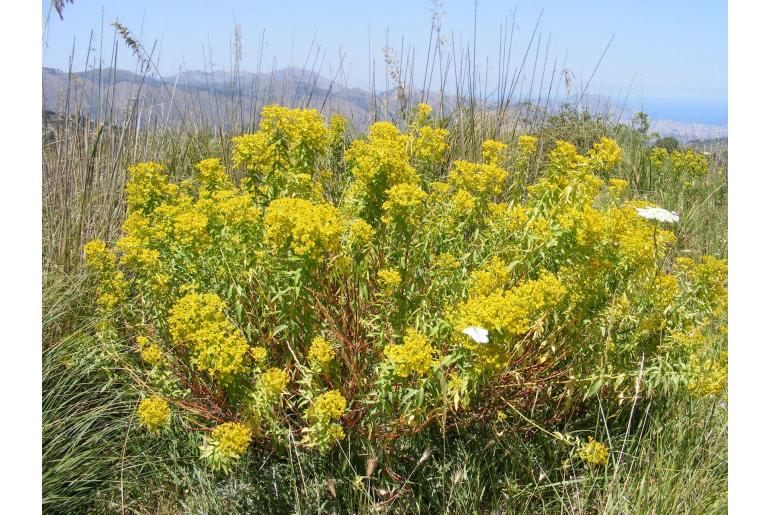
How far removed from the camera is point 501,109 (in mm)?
5023

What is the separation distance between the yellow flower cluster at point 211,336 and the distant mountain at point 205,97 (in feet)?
8.09

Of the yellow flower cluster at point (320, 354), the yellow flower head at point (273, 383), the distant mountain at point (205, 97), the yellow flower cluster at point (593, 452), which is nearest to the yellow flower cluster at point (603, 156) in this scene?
the yellow flower cluster at point (593, 452)

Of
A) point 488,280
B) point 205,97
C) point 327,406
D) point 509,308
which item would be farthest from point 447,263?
point 205,97

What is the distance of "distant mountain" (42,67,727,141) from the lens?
3.98 m

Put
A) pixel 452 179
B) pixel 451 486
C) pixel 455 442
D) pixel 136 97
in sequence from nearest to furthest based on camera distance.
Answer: pixel 451 486
pixel 455 442
pixel 452 179
pixel 136 97

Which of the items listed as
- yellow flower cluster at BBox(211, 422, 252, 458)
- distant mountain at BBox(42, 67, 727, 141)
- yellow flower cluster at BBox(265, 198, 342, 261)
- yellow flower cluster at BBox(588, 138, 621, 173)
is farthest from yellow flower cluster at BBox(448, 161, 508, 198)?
distant mountain at BBox(42, 67, 727, 141)

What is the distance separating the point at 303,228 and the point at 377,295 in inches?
22.2

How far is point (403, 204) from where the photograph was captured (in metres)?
2.03

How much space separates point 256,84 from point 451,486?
12.3 feet

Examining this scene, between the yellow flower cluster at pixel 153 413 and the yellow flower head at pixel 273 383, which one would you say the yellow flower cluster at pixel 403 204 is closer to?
the yellow flower head at pixel 273 383

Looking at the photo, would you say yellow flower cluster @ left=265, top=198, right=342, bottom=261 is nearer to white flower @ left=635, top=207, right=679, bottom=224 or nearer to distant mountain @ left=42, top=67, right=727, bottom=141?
white flower @ left=635, top=207, right=679, bottom=224

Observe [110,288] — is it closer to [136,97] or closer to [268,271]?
[268,271]

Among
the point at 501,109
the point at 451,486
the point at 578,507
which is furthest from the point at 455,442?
the point at 501,109

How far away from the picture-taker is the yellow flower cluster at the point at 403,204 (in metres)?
2.02
